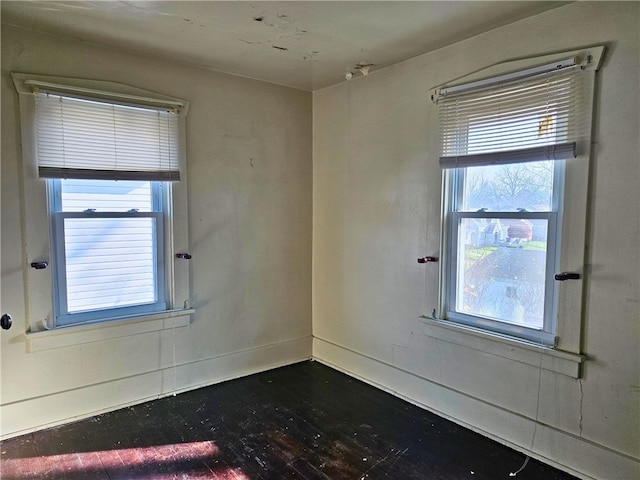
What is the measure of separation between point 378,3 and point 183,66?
1.63 meters

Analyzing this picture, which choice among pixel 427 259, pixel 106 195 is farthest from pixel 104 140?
pixel 427 259

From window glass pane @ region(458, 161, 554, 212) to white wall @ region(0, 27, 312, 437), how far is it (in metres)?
1.64

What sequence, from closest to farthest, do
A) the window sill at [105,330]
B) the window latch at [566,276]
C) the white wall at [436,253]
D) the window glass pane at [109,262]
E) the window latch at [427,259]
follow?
the white wall at [436,253] < the window latch at [566,276] < the window sill at [105,330] < the window glass pane at [109,262] < the window latch at [427,259]

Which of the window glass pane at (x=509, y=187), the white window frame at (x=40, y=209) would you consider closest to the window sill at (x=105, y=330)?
the white window frame at (x=40, y=209)

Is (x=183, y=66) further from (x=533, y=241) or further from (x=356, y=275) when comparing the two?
(x=533, y=241)

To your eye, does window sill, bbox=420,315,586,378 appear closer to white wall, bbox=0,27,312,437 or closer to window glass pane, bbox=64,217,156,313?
white wall, bbox=0,27,312,437

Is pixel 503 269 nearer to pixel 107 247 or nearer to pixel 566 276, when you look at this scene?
pixel 566 276

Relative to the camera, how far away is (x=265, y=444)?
2.46 metres

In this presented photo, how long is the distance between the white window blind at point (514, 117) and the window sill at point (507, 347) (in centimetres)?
105

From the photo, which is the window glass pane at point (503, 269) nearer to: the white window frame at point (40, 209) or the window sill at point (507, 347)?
the window sill at point (507, 347)

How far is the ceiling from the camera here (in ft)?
7.04

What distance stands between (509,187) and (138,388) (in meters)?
2.89

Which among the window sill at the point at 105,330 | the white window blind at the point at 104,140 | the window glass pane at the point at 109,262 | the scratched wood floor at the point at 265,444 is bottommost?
the scratched wood floor at the point at 265,444

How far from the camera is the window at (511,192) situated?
2162 millimetres
